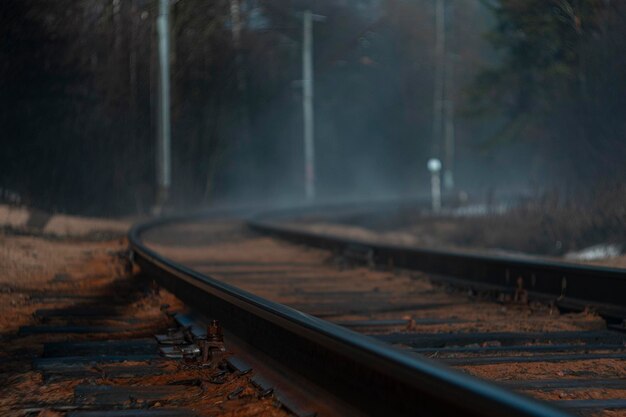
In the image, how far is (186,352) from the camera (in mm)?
7348

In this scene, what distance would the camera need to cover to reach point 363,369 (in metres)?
5.12

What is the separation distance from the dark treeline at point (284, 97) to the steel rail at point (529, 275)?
1102cm

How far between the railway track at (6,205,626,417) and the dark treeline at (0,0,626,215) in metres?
13.9

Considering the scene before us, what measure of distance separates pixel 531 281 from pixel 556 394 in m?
5.41

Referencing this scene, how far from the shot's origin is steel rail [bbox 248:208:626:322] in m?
9.80

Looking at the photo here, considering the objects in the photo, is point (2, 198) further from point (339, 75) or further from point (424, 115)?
point (424, 115)

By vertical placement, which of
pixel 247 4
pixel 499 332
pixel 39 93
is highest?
pixel 247 4

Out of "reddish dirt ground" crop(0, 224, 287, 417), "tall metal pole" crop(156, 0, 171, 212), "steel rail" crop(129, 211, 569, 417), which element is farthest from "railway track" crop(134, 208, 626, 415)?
"tall metal pole" crop(156, 0, 171, 212)

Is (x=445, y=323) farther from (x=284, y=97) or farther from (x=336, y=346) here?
(x=284, y=97)

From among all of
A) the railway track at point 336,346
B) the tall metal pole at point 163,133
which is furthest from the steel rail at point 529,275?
the tall metal pole at point 163,133

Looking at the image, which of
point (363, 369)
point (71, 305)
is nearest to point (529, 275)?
point (71, 305)

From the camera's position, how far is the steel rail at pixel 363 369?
420 centimetres

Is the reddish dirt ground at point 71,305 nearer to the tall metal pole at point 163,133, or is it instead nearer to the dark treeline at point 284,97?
the dark treeline at point 284,97

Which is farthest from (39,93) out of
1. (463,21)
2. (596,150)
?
(463,21)
